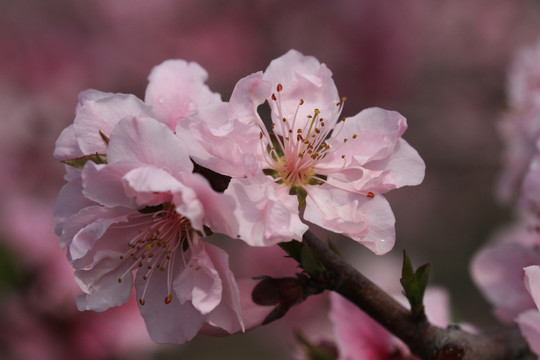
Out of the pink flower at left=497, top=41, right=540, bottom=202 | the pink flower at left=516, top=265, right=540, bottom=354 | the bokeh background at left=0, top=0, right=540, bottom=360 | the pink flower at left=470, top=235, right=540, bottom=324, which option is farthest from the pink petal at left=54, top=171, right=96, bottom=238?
the bokeh background at left=0, top=0, right=540, bottom=360

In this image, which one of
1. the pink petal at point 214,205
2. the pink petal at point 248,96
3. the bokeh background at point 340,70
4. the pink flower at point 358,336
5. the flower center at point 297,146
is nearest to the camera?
the pink petal at point 214,205

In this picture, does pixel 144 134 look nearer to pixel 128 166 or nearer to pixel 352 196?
pixel 128 166

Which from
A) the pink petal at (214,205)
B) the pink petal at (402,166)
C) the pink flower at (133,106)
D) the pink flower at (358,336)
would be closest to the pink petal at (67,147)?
the pink flower at (133,106)

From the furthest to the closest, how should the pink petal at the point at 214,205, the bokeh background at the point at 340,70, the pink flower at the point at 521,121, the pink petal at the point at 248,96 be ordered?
the bokeh background at the point at 340,70
the pink flower at the point at 521,121
the pink petal at the point at 248,96
the pink petal at the point at 214,205

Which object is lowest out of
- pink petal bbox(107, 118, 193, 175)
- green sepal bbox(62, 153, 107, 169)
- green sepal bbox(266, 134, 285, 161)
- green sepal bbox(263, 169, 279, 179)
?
green sepal bbox(263, 169, 279, 179)

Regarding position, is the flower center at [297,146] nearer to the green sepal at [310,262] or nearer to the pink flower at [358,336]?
the green sepal at [310,262]

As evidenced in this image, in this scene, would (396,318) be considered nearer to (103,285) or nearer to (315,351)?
(315,351)

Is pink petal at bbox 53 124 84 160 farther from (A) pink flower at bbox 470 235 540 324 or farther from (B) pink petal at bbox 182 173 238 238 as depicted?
(A) pink flower at bbox 470 235 540 324
